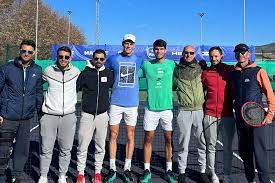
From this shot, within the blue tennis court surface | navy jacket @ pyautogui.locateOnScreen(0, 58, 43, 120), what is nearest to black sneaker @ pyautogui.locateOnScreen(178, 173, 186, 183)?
the blue tennis court surface

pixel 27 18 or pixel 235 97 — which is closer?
pixel 235 97

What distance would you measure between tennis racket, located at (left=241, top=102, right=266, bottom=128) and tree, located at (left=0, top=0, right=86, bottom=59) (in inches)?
1476

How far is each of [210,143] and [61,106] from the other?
2298mm

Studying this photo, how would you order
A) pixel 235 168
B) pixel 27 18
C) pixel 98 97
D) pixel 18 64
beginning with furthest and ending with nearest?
pixel 27 18
pixel 235 168
pixel 98 97
pixel 18 64

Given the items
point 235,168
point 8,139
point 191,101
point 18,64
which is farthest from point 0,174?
point 235,168

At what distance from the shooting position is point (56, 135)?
5.39 meters

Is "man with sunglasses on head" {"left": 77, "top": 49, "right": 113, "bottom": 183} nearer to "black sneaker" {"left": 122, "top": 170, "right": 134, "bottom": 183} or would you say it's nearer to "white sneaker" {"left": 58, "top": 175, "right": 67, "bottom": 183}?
"white sneaker" {"left": 58, "top": 175, "right": 67, "bottom": 183}

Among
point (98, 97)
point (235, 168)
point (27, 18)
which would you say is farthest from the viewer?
point (27, 18)

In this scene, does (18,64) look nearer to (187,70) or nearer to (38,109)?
(38,109)

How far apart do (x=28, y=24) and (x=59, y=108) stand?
144ft

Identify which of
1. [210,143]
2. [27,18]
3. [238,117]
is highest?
[27,18]

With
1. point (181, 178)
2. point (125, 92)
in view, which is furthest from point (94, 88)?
point (181, 178)

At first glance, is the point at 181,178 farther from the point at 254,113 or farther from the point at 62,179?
the point at 62,179

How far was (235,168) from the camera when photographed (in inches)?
259
